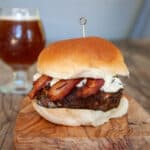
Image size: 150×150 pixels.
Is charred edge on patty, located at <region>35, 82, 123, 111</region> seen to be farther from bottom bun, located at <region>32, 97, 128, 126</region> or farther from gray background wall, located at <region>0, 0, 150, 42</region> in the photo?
gray background wall, located at <region>0, 0, 150, 42</region>

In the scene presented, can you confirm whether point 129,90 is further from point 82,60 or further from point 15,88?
point 82,60

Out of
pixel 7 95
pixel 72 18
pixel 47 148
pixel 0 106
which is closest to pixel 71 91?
pixel 47 148

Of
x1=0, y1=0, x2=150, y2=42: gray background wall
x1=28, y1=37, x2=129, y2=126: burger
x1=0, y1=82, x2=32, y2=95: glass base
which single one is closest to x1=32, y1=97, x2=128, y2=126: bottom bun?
x1=28, y1=37, x2=129, y2=126: burger

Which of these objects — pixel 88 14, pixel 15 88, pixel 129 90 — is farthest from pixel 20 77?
pixel 88 14

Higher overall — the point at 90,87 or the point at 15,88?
the point at 90,87

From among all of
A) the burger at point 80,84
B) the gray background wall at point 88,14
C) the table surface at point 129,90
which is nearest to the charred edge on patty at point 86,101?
the burger at point 80,84

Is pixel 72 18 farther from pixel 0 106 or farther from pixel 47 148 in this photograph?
pixel 47 148
